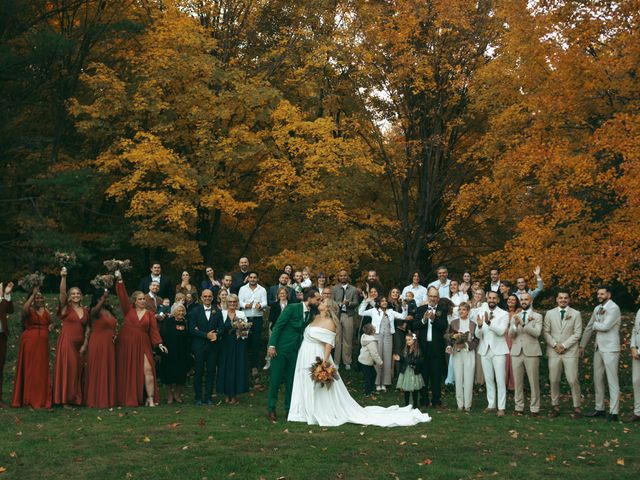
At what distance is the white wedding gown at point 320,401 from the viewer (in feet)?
42.8

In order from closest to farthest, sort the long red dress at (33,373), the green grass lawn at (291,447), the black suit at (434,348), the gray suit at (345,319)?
the green grass lawn at (291,447)
the long red dress at (33,373)
the black suit at (434,348)
the gray suit at (345,319)

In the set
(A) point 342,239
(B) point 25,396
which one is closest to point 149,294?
(B) point 25,396

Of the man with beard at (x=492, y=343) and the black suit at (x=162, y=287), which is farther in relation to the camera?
the black suit at (x=162, y=287)

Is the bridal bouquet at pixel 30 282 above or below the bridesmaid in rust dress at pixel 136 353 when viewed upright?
above

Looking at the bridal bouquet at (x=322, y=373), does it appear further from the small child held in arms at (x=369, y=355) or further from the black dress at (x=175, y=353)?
the black dress at (x=175, y=353)

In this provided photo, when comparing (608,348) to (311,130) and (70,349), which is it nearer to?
(70,349)

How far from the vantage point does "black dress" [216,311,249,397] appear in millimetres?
15570

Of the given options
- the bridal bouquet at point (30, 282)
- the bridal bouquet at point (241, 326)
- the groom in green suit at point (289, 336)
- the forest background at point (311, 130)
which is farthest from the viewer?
the forest background at point (311, 130)

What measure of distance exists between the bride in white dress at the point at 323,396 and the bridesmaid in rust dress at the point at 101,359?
11.3 ft

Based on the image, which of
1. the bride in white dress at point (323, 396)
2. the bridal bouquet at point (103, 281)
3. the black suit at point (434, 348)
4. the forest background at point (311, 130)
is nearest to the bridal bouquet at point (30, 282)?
the bridal bouquet at point (103, 281)

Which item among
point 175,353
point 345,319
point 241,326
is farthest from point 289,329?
point 345,319

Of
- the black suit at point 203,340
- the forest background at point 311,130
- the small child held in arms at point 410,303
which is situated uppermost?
the forest background at point 311,130

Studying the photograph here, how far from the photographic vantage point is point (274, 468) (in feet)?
32.6

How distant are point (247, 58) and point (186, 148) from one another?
4719 millimetres
